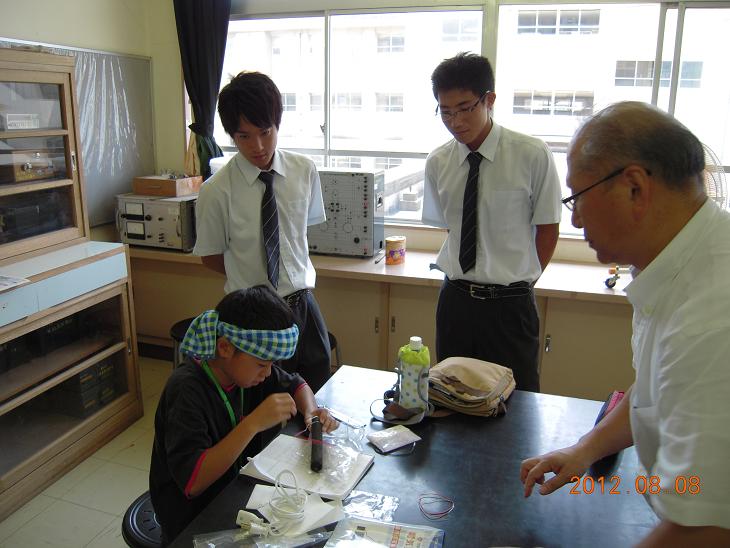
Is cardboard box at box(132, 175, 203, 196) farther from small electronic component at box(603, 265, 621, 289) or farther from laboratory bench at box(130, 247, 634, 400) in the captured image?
small electronic component at box(603, 265, 621, 289)

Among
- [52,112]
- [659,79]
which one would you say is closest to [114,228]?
[52,112]

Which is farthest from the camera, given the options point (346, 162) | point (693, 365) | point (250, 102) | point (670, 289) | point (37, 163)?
point (346, 162)

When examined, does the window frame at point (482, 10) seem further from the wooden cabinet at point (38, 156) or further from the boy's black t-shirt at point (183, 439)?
the boy's black t-shirt at point (183, 439)

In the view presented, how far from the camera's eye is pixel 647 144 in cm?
88

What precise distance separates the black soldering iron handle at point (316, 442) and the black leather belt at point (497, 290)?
0.92m

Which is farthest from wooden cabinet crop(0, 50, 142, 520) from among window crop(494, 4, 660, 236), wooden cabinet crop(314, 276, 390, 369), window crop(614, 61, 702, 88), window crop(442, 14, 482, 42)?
window crop(614, 61, 702, 88)

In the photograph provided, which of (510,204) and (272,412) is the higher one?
(510,204)

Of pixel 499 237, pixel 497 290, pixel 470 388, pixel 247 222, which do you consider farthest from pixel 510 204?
pixel 247 222

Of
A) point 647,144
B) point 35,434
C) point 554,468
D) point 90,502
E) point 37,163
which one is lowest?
point 90,502

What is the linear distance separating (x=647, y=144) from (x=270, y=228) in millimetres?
1495

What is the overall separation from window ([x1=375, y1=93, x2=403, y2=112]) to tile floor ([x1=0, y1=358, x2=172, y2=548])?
A: 2.26 meters

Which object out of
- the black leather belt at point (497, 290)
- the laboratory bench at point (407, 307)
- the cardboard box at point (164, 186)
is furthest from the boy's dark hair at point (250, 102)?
the cardboard box at point (164, 186)

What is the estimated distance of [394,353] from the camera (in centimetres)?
320

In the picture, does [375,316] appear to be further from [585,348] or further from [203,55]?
[203,55]
